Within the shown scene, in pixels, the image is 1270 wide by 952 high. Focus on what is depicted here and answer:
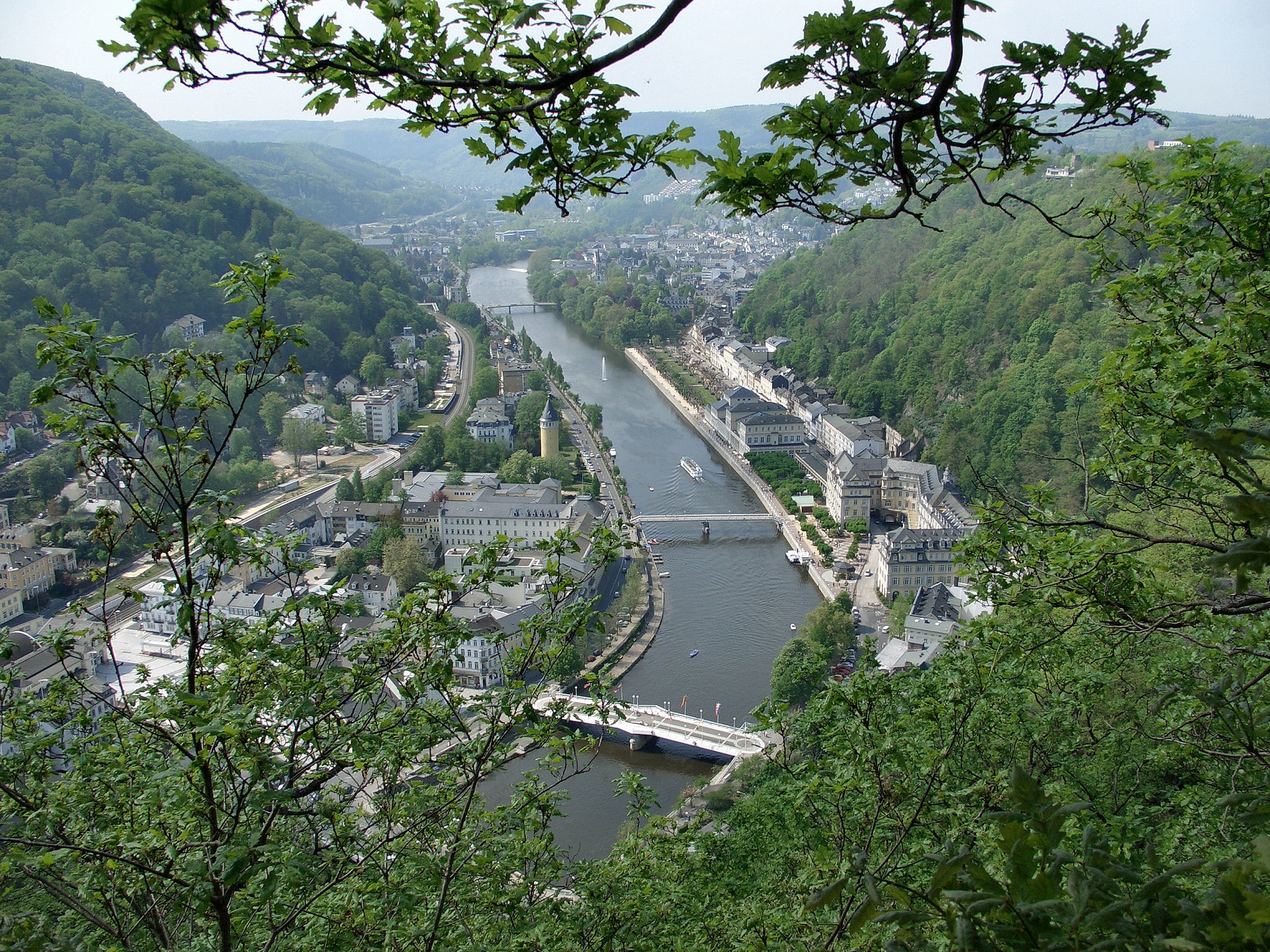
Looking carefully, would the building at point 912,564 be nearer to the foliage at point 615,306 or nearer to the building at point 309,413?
the building at point 309,413

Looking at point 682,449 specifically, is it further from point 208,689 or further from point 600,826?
point 208,689

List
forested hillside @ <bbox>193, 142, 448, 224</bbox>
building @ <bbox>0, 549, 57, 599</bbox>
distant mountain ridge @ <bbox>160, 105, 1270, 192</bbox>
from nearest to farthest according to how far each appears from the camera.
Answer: building @ <bbox>0, 549, 57, 599</bbox> → forested hillside @ <bbox>193, 142, 448, 224</bbox> → distant mountain ridge @ <bbox>160, 105, 1270, 192</bbox>

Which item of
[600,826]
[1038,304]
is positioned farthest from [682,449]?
[600,826]

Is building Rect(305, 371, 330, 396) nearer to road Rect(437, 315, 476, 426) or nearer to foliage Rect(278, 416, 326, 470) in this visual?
road Rect(437, 315, 476, 426)

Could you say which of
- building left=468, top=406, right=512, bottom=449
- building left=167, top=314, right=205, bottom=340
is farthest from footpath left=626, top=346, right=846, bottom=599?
building left=167, top=314, right=205, bottom=340

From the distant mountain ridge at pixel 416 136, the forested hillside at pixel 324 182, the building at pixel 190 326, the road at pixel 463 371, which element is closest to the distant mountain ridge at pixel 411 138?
the distant mountain ridge at pixel 416 136

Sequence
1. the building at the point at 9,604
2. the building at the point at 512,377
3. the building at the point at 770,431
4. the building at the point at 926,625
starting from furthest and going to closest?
the building at the point at 512,377 → the building at the point at 770,431 → the building at the point at 9,604 → the building at the point at 926,625
